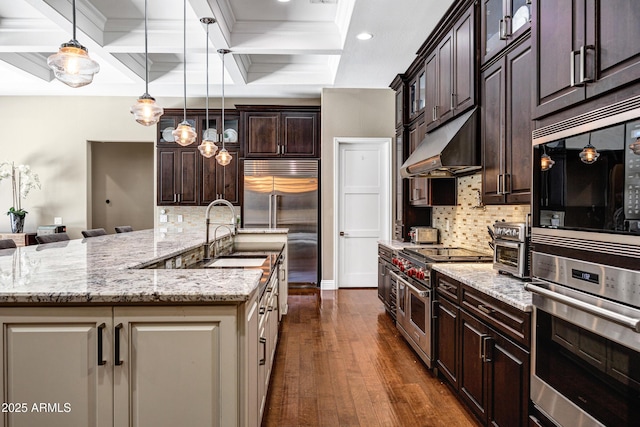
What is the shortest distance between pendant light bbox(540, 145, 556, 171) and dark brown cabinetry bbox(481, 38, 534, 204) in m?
0.58

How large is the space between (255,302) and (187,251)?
4.07 feet

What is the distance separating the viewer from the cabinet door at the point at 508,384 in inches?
67.2

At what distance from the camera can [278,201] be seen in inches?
229

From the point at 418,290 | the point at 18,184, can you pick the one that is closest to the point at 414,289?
the point at 418,290

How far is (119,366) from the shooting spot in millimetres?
1403

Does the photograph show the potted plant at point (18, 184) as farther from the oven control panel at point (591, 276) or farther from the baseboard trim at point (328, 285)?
the oven control panel at point (591, 276)

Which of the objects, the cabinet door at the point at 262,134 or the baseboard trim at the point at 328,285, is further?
the cabinet door at the point at 262,134

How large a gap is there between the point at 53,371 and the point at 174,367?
16.3 inches

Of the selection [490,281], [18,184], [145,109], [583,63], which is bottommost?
[490,281]

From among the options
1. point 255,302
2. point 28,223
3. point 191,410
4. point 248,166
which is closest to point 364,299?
point 248,166

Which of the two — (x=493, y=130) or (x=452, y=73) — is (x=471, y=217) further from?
(x=452, y=73)

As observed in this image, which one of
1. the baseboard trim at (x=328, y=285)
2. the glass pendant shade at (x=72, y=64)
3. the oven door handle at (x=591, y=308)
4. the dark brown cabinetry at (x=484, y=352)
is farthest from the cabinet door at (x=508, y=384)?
the baseboard trim at (x=328, y=285)

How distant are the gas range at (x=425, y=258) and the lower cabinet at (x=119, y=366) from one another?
1.84 metres

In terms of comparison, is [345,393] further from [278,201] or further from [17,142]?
[17,142]
